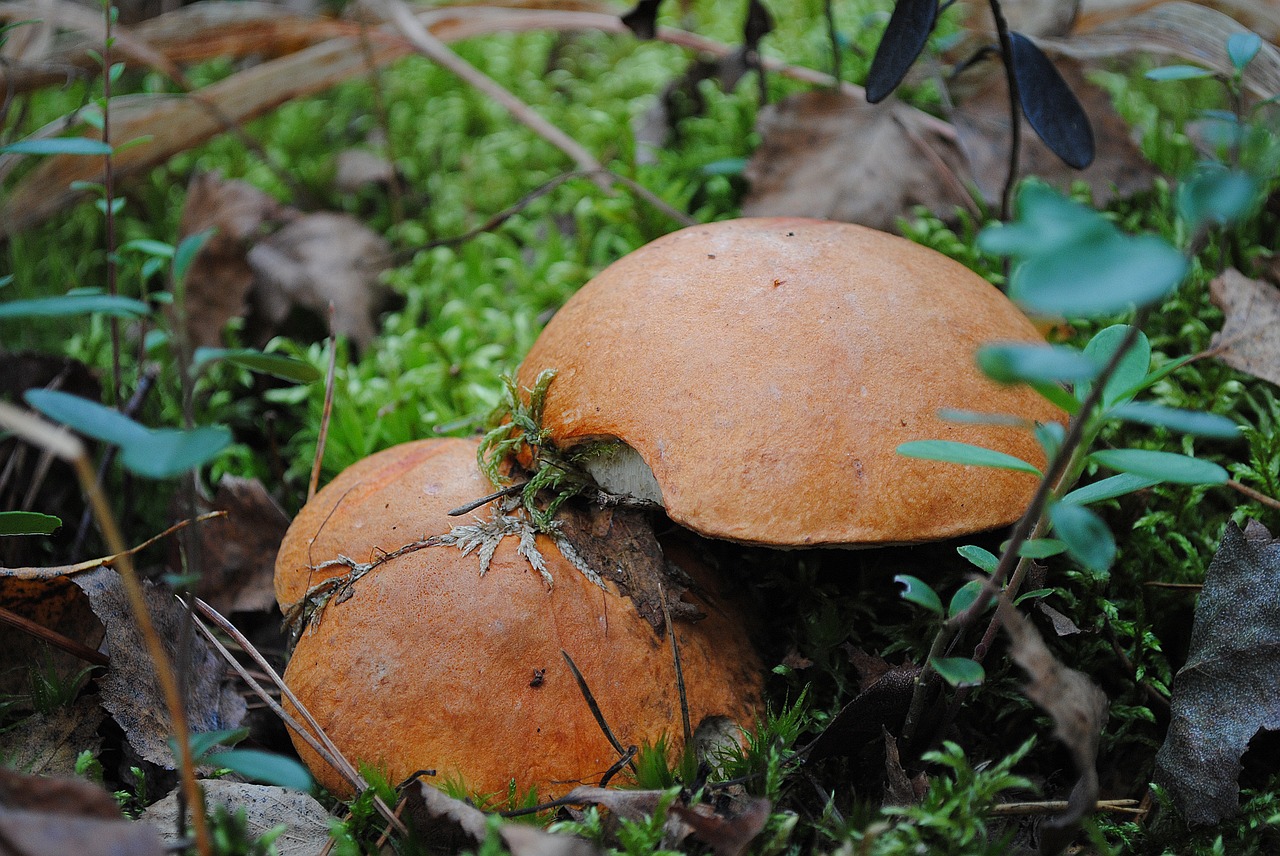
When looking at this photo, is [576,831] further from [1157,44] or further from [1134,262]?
[1157,44]

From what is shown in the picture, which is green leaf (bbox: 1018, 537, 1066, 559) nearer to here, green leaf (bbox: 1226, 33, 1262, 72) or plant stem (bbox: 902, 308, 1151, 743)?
plant stem (bbox: 902, 308, 1151, 743)

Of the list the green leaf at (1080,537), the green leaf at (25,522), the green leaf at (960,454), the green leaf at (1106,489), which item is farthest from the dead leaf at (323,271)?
the green leaf at (1080,537)

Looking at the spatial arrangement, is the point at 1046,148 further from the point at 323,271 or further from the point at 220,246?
the point at 220,246

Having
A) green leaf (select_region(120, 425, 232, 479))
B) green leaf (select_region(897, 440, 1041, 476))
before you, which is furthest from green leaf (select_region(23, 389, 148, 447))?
green leaf (select_region(897, 440, 1041, 476))

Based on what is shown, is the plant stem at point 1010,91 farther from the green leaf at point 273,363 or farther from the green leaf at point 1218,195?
the green leaf at point 273,363

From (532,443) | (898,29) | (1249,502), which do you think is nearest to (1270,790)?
(1249,502)

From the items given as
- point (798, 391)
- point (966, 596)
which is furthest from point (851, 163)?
point (966, 596)
